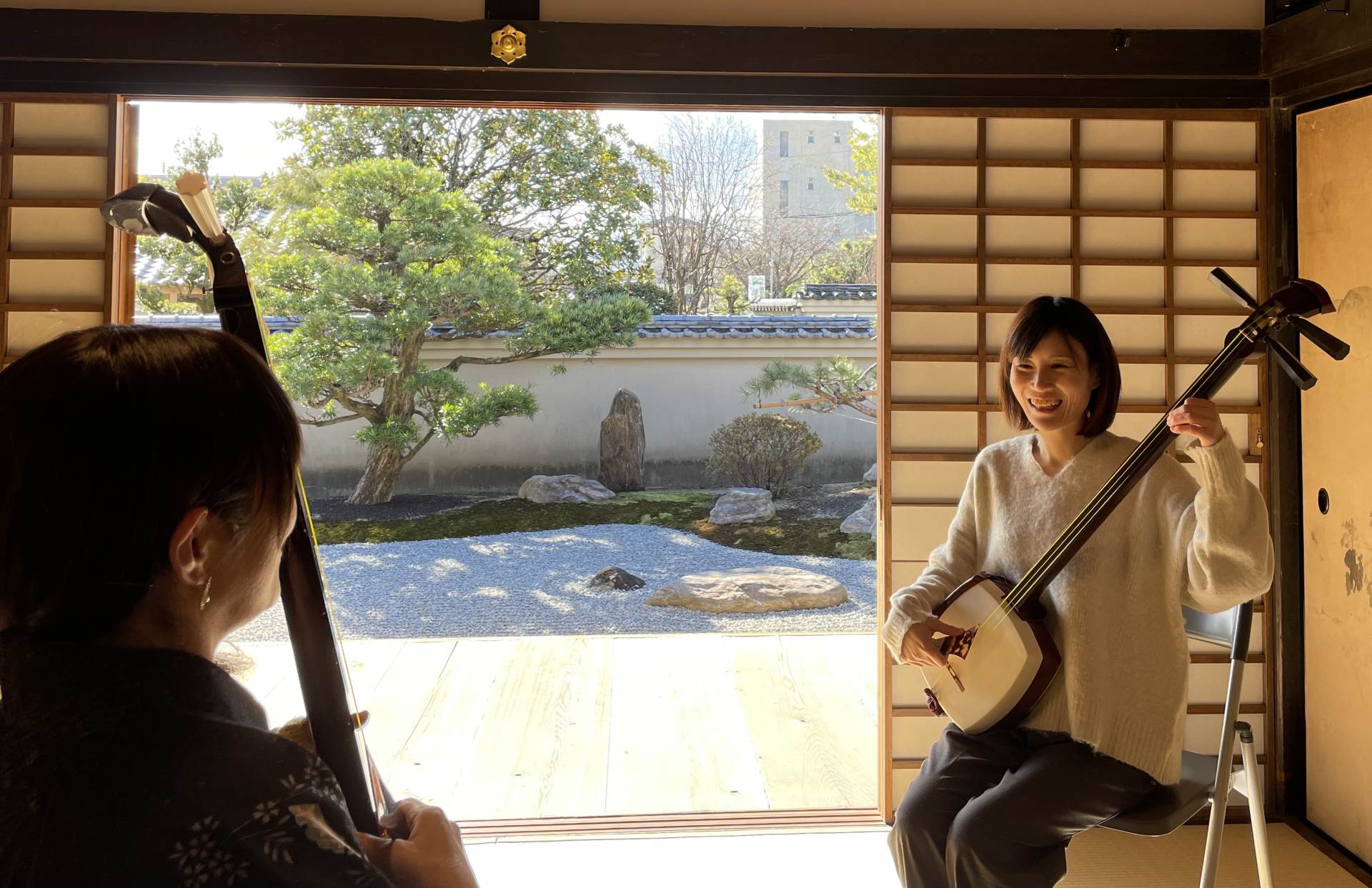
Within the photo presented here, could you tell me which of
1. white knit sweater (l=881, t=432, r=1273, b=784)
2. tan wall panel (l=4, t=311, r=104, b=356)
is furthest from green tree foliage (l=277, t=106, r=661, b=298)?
white knit sweater (l=881, t=432, r=1273, b=784)

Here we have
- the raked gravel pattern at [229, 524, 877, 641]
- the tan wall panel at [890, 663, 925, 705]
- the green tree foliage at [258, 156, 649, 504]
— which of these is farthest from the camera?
the raked gravel pattern at [229, 524, 877, 641]

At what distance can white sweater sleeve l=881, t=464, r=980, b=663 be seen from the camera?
6.84 feet

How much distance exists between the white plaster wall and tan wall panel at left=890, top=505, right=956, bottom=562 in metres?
6.14

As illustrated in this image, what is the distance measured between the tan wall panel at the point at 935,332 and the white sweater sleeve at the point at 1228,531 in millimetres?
1234

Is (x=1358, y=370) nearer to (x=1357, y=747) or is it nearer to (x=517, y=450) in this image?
(x=1357, y=747)

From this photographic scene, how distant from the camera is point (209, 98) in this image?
9.21 ft

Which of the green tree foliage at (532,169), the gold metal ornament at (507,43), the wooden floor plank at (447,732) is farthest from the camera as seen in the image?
the green tree foliage at (532,169)

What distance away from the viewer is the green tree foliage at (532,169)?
834 centimetres

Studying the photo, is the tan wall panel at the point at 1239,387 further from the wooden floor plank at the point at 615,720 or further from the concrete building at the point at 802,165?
the concrete building at the point at 802,165

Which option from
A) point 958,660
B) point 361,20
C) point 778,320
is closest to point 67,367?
point 958,660

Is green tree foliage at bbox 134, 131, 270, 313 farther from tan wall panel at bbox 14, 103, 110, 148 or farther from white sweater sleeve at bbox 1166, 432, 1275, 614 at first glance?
white sweater sleeve at bbox 1166, 432, 1275, 614

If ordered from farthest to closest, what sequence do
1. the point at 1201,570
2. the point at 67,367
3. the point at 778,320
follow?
1. the point at 778,320
2. the point at 1201,570
3. the point at 67,367

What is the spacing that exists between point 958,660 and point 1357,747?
1.46 meters

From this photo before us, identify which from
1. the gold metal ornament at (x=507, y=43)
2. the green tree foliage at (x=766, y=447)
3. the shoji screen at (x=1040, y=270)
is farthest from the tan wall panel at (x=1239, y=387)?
the green tree foliage at (x=766, y=447)
